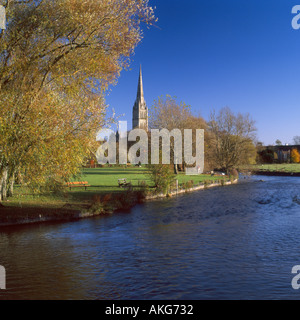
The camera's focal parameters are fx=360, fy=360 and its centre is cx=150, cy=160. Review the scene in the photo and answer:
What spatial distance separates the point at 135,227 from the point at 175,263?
6.86 metres

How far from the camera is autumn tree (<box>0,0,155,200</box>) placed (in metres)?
18.9

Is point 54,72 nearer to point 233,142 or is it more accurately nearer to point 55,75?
point 55,75

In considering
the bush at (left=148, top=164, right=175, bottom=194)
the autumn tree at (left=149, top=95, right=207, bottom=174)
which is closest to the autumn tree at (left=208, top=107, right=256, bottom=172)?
the autumn tree at (left=149, top=95, right=207, bottom=174)

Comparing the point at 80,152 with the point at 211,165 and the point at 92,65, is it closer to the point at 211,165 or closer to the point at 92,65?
the point at 92,65

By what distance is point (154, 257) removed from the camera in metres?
15.1

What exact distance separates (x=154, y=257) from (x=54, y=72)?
12109 millimetres

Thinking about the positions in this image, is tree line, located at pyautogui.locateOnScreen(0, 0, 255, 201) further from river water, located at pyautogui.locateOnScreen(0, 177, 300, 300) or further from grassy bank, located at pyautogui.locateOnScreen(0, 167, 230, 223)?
river water, located at pyautogui.locateOnScreen(0, 177, 300, 300)

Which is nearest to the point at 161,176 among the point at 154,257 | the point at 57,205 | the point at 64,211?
the point at 57,205

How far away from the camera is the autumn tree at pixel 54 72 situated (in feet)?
62.0

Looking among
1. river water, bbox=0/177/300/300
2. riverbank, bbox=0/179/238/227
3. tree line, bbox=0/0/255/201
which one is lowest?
river water, bbox=0/177/300/300

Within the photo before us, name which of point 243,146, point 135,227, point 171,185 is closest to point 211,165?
point 243,146

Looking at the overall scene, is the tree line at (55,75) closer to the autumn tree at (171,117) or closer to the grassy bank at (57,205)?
the grassy bank at (57,205)

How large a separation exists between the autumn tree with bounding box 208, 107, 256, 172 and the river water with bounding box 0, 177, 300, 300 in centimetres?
4659

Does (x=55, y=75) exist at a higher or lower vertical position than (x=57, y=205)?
higher
